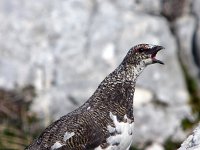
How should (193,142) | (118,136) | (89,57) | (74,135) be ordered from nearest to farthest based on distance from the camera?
1. (193,142)
2. (74,135)
3. (118,136)
4. (89,57)

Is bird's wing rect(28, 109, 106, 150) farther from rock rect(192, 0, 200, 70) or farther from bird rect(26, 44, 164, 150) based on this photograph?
rock rect(192, 0, 200, 70)

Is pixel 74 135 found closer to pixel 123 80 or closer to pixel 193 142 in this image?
pixel 123 80

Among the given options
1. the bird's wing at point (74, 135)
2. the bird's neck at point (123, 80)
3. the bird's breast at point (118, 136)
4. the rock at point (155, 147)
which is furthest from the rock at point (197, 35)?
the bird's wing at point (74, 135)

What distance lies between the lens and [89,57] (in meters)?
13.5

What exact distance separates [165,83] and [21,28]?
90.7 inches

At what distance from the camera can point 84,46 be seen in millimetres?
13539

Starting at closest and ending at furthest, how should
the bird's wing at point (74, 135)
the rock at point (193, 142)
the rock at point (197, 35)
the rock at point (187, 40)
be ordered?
the rock at point (193, 142) → the bird's wing at point (74, 135) → the rock at point (197, 35) → the rock at point (187, 40)

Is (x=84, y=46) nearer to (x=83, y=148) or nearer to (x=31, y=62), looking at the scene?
(x=31, y=62)

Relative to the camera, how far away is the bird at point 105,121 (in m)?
7.07

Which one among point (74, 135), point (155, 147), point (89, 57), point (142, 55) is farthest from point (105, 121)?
point (89, 57)

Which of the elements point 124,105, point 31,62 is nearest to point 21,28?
point 31,62

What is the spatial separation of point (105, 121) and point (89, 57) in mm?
6354

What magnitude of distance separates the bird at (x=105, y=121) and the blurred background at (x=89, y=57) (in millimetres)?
5522

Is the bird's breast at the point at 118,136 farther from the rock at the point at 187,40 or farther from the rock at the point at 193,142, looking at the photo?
the rock at the point at 187,40
